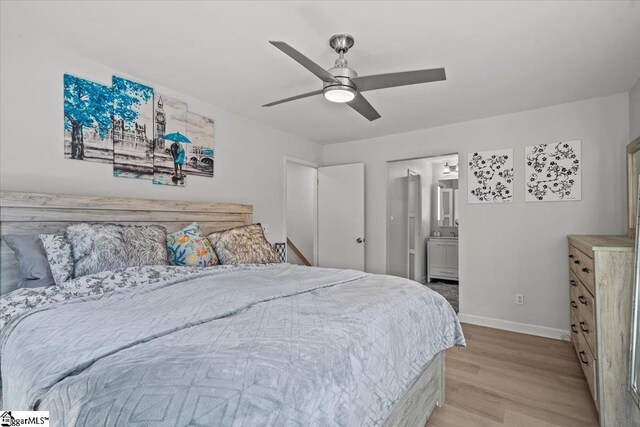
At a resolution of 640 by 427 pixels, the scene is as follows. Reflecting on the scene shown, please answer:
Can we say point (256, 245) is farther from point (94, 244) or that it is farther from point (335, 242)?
point (335, 242)

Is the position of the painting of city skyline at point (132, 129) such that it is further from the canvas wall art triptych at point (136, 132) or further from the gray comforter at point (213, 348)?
the gray comforter at point (213, 348)

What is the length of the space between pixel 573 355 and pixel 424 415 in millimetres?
1979

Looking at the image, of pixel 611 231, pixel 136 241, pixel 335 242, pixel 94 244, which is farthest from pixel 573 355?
pixel 94 244

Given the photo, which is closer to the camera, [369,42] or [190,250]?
[369,42]

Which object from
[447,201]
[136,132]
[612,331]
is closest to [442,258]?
[447,201]

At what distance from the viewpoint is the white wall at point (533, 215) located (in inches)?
121

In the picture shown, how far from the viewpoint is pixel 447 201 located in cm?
648

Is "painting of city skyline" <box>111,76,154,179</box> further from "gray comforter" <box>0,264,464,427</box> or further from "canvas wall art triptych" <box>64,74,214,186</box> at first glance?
"gray comforter" <box>0,264,464,427</box>

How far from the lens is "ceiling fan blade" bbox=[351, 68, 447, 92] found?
1815 mm

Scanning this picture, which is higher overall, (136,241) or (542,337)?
(136,241)

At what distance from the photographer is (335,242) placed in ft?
15.7

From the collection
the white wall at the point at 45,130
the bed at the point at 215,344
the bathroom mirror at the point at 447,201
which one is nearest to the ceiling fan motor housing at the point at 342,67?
the bed at the point at 215,344

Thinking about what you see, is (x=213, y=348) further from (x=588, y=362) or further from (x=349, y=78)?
(x=588, y=362)

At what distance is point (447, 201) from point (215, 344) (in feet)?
20.5
